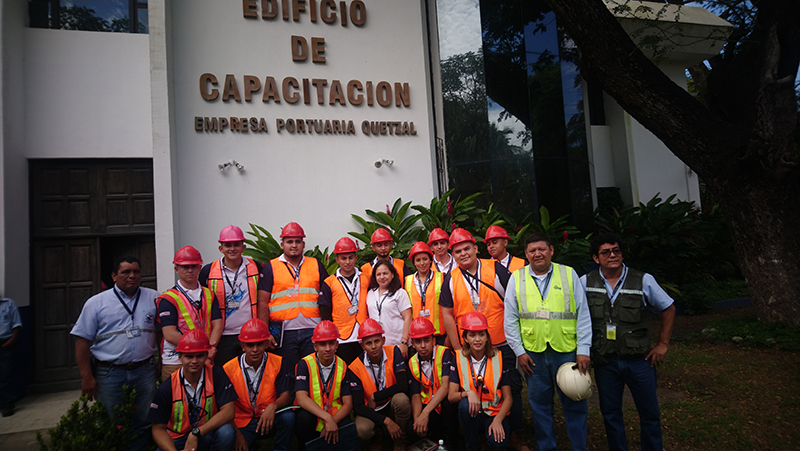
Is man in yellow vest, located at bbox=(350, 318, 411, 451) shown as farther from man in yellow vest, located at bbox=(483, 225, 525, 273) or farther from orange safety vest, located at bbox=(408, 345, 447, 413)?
man in yellow vest, located at bbox=(483, 225, 525, 273)

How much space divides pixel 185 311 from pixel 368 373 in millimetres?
1803

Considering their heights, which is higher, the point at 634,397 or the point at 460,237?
the point at 460,237

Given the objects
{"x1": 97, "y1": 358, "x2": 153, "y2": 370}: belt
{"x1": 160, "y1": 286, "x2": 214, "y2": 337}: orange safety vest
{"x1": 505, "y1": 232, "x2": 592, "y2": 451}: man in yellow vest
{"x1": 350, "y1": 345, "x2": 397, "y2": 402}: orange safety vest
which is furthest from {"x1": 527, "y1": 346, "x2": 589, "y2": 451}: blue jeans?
{"x1": 97, "y1": 358, "x2": 153, "y2": 370}: belt

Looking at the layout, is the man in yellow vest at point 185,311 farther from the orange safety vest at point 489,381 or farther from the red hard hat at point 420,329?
the orange safety vest at point 489,381

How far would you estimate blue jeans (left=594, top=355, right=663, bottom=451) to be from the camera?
3.59 m

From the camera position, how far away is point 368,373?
4.20 metres

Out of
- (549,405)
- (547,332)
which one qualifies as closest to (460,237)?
(547,332)

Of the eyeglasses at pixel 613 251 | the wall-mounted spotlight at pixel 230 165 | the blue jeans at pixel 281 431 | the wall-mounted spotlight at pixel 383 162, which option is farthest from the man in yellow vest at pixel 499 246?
the wall-mounted spotlight at pixel 230 165

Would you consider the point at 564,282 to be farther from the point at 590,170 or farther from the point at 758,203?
the point at 590,170

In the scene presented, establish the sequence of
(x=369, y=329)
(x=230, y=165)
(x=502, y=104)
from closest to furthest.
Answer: (x=369, y=329)
(x=230, y=165)
(x=502, y=104)

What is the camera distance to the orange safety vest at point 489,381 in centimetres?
385

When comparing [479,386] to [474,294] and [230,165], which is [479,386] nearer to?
[474,294]

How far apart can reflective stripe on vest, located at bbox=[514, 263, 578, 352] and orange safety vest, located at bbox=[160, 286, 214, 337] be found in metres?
2.96

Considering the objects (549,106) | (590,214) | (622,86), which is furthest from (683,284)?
(622,86)
